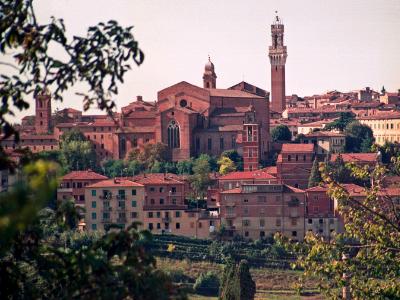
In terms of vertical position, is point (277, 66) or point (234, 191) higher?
point (277, 66)

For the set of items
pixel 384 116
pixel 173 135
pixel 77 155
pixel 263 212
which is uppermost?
pixel 384 116

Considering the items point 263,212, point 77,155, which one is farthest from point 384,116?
point 263,212

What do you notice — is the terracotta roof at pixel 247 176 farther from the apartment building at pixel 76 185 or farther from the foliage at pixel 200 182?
the apartment building at pixel 76 185

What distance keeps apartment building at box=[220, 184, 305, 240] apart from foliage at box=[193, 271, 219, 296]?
4725mm

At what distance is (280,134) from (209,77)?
9.72 meters

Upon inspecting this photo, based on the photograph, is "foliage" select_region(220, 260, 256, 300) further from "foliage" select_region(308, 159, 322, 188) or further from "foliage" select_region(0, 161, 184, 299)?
"foliage" select_region(0, 161, 184, 299)

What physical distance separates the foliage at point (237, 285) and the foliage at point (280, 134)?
26.3 metres

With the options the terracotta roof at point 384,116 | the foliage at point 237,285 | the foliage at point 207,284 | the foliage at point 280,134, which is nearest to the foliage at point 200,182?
the foliage at point 207,284

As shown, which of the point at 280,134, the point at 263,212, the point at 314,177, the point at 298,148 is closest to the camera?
the point at 263,212

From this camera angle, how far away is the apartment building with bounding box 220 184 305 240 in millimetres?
36875

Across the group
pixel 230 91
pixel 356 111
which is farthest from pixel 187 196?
pixel 356 111

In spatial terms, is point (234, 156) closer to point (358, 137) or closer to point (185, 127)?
point (185, 127)

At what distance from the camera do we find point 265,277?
107ft

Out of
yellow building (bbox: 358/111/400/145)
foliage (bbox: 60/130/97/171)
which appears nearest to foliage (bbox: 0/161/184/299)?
foliage (bbox: 60/130/97/171)
